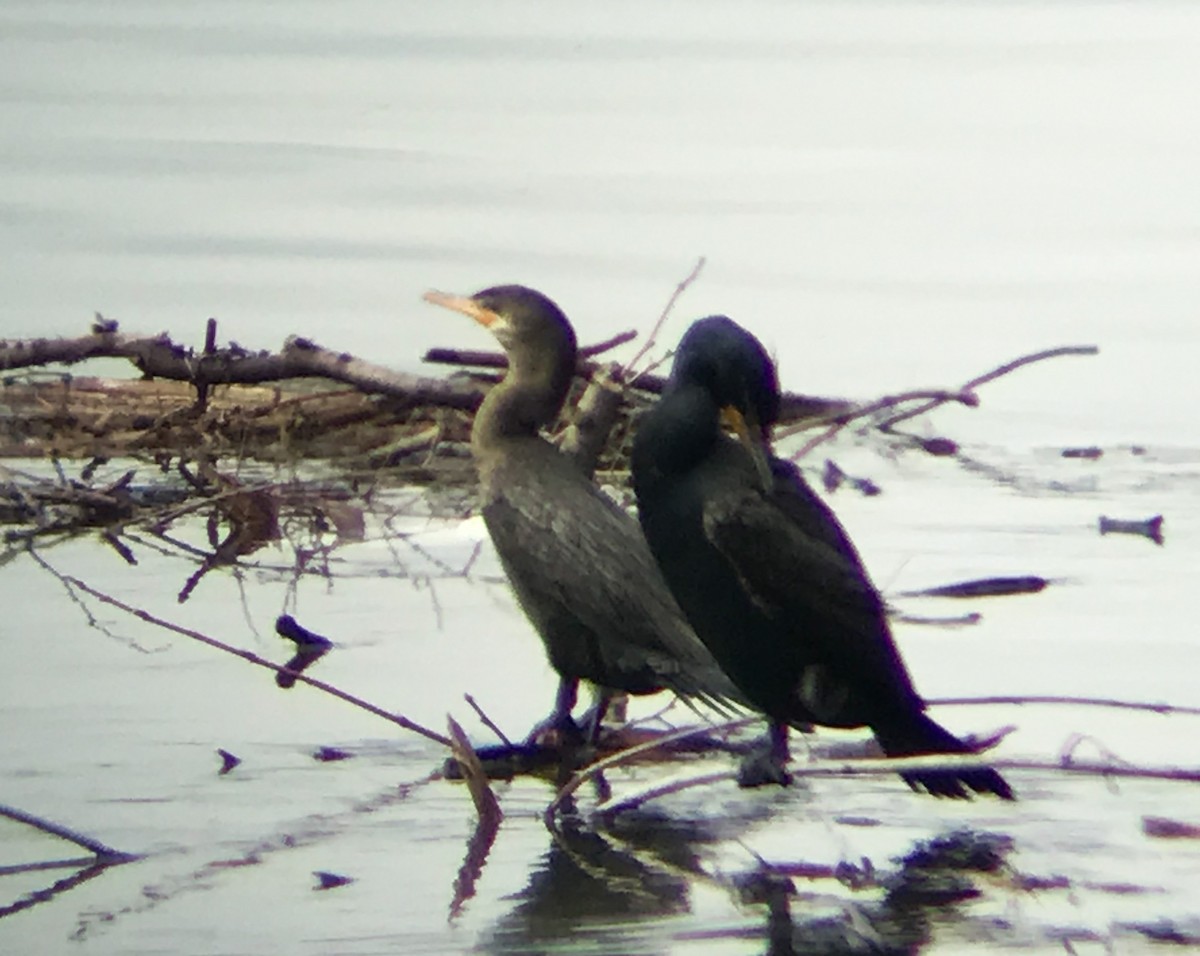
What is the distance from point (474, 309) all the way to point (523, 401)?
43 centimetres

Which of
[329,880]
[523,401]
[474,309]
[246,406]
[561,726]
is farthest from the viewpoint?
[246,406]

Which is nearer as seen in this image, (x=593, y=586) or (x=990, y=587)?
(x=593, y=586)

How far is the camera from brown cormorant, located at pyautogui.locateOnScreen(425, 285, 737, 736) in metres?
5.88

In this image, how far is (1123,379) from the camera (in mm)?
10492

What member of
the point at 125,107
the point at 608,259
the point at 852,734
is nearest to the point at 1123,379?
the point at 608,259

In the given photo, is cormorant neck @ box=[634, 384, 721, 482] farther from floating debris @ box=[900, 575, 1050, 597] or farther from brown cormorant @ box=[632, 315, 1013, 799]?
floating debris @ box=[900, 575, 1050, 597]

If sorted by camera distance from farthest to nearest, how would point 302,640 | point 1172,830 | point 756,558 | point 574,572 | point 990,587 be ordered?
point 990,587 < point 302,640 < point 574,572 < point 756,558 < point 1172,830

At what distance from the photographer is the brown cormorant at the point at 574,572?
588 centimetres

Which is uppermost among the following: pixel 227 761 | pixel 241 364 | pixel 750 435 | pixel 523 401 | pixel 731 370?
pixel 731 370

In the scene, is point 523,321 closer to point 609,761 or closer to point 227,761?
point 227,761

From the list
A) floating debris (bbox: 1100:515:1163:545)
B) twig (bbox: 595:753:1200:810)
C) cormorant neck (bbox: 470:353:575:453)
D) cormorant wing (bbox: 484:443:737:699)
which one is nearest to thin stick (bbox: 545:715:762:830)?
twig (bbox: 595:753:1200:810)

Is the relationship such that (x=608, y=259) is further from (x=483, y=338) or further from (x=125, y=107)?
(x=125, y=107)

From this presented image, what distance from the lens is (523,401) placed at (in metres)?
6.47

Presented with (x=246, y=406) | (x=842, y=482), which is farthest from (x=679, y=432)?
(x=246, y=406)
